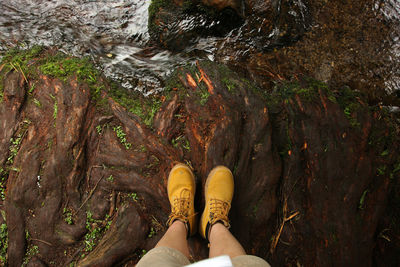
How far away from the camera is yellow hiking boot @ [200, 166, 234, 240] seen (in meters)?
2.29

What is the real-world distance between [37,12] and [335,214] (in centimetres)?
473

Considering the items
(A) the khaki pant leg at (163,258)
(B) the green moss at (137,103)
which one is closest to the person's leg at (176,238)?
(A) the khaki pant leg at (163,258)

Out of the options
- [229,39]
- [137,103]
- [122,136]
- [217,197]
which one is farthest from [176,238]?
[229,39]

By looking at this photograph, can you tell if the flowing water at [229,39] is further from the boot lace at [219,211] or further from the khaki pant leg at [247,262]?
the khaki pant leg at [247,262]

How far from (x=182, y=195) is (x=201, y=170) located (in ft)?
1.27

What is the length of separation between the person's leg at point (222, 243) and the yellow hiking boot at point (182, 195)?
0.93ft

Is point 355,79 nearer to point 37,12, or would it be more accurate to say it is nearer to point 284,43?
point 284,43

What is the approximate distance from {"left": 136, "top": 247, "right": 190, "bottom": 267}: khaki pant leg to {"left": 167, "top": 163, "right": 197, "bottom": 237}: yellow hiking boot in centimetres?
53

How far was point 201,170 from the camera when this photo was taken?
265 cm

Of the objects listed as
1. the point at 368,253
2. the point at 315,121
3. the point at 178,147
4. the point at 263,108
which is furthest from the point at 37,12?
the point at 368,253

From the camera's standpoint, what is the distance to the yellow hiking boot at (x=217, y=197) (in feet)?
7.50

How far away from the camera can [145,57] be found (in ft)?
11.5

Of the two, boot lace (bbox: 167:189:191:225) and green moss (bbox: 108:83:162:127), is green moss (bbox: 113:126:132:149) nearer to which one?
green moss (bbox: 108:83:162:127)

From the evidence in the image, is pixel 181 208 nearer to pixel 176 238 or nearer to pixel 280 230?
pixel 176 238
